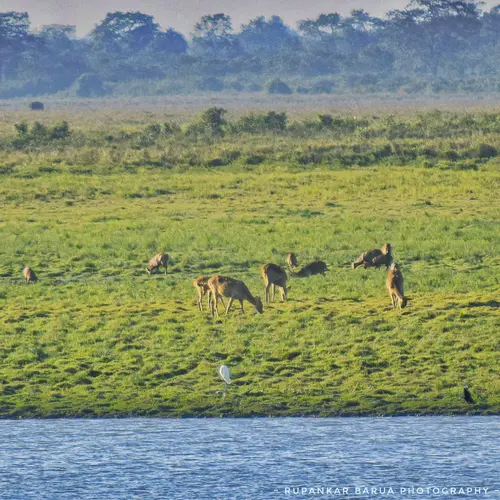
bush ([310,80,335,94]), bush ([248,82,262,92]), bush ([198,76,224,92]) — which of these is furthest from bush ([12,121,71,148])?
bush ([198,76,224,92])

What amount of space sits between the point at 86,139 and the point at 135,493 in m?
48.3

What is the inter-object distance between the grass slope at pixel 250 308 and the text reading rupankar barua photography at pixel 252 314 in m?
0.06

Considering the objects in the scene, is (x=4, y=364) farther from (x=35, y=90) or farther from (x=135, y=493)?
(x=35, y=90)

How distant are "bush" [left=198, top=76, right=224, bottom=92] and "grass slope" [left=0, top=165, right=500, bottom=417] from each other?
128400 mm

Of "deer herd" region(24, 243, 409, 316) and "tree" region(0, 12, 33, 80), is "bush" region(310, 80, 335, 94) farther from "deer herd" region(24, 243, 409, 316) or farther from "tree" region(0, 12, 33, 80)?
"deer herd" region(24, 243, 409, 316)

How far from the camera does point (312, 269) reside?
2894 centimetres

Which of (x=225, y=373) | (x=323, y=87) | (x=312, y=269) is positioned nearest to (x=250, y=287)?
(x=312, y=269)

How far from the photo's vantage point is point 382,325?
23.2 metres

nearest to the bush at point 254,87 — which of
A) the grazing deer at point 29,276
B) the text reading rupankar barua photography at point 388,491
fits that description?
the grazing deer at point 29,276

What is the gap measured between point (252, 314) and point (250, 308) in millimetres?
648

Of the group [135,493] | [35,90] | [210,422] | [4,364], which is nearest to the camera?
[135,493]

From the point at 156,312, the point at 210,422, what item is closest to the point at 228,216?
the point at 156,312

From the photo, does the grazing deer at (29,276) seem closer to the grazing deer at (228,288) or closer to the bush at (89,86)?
the grazing deer at (228,288)

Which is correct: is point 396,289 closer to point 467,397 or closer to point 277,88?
point 467,397
